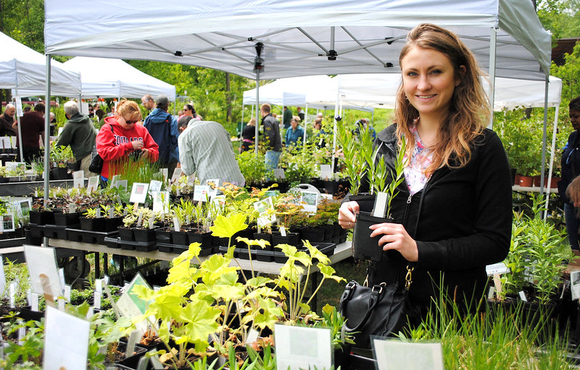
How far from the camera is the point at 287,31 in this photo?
193 inches

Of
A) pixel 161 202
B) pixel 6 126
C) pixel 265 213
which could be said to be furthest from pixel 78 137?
pixel 265 213

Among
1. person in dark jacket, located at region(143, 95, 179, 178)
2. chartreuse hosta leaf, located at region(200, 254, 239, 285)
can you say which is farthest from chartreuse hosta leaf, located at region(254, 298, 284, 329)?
person in dark jacket, located at region(143, 95, 179, 178)

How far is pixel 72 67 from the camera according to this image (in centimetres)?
1182

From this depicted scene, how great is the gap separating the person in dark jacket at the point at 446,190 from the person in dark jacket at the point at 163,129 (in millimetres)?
5378

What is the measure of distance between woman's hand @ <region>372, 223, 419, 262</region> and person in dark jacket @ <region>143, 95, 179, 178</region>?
5.52 meters

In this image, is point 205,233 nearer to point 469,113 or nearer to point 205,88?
point 469,113

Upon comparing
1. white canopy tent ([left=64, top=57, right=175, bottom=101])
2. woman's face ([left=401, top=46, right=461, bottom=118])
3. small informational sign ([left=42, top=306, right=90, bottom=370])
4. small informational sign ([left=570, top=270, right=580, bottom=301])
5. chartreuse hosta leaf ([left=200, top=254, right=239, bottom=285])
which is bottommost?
small informational sign ([left=570, top=270, right=580, bottom=301])

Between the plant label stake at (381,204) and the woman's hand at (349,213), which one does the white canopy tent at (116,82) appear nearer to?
the woman's hand at (349,213)

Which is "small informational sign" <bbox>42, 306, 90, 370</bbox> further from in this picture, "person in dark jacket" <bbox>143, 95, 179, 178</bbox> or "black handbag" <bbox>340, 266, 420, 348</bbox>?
"person in dark jacket" <bbox>143, 95, 179, 178</bbox>

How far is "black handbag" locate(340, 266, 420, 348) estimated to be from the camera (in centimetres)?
137

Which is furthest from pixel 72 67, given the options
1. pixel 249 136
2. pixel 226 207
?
pixel 226 207

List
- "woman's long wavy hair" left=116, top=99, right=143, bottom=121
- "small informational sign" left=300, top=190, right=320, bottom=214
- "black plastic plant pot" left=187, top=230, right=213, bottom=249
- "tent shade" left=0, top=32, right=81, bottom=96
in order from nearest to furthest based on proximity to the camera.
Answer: "black plastic plant pot" left=187, top=230, right=213, bottom=249 → "small informational sign" left=300, top=190, right=320, bottom=214 → "woman's long wavy hair" left=116, top=99, right=143, bottom=121 → "tent shade" left=0, top=32, right=81, bottom=96

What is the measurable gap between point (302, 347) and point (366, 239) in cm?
44

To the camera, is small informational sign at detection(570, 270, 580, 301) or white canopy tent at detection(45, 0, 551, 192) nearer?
small informational sign at detection(570, 270, 580, 301)
